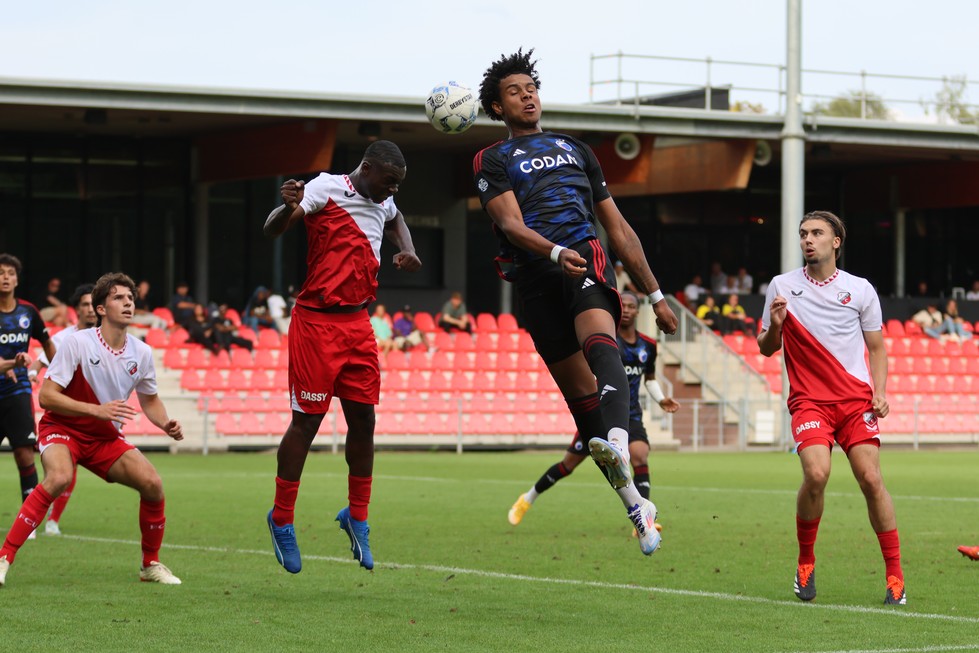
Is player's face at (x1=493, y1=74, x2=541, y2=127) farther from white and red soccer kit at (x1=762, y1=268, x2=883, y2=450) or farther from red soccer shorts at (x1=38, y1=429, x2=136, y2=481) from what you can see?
red soccer shorts at (x1=38, y1=429, x2=136, y2=481)

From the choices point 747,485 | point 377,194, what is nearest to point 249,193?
point 747,485

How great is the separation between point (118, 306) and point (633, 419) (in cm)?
536

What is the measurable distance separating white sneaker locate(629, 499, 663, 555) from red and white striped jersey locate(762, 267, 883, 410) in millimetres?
1473

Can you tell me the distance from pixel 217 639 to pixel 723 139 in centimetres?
2508

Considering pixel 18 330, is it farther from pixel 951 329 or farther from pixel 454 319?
pixel 951 329

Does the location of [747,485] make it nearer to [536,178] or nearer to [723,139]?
[536,178]

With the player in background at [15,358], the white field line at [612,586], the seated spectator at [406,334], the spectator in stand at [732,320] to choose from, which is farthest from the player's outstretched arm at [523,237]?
the spectator in stand at [732,320]

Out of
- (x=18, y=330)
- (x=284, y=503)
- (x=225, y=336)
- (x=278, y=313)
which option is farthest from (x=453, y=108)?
(x=278, y=313)

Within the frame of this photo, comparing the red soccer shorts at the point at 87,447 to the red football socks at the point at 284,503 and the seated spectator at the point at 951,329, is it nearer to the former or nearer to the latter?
the red football socks at the point at 284,503

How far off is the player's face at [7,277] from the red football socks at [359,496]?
13.7ft

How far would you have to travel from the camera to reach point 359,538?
8.31 metres

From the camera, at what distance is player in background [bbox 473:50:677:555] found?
279 inches

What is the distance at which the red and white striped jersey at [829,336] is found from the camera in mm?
8062

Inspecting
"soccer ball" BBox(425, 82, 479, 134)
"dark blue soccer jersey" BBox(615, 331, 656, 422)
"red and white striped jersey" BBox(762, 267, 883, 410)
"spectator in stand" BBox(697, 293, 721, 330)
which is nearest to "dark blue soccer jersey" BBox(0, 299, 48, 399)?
"soccer ball" BBox(425, 82, 479, 134)
